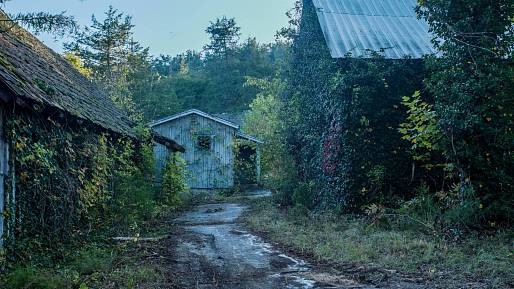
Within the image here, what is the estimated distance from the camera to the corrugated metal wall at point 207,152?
951 inches

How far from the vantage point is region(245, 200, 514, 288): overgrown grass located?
18.6ft

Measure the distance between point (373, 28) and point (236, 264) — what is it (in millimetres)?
9799

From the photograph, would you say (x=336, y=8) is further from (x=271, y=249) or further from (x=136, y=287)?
(x=136, y=287)

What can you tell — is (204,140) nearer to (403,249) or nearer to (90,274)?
(403,249)

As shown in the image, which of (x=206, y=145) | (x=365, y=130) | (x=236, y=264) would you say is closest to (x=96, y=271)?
(x=236, y=264)

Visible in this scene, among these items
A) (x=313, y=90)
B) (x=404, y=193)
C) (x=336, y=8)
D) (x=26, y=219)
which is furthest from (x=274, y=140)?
(x=26, y=219)

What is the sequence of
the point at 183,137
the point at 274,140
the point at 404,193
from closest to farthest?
the point at 404,193 → the point at 274,140 → the point at 183,137

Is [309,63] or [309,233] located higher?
[309,63]

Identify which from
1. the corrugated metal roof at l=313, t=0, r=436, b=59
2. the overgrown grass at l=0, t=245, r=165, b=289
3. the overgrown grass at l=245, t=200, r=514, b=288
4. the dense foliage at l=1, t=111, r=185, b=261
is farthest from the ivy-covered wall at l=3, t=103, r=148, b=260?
the corrugated metal roof at l=313, t=0, r=436, b=59

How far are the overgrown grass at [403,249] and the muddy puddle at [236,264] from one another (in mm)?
599

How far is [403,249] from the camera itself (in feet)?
22.4

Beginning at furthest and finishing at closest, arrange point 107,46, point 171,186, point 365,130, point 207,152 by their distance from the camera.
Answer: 1. point 107,46
2. point 207,152
3. point 171,186
4. point 365,130

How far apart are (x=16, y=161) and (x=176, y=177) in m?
10.9

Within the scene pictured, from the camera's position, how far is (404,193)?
36.3ft
